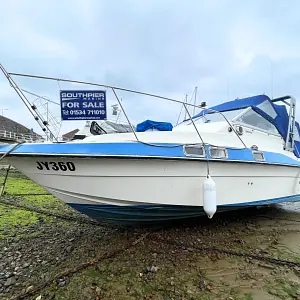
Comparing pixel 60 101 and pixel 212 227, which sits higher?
pixel 60 101

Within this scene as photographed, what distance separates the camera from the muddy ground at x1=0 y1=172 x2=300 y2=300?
2.74 metres

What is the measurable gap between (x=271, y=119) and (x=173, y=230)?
316cm

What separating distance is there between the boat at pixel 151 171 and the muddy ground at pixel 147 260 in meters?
0.52

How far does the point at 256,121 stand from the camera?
199 inches

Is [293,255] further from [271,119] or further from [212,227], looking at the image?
[271,119]

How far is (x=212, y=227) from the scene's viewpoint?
4730 millimetres

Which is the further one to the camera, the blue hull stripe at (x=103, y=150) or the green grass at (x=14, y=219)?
the green grass at (x=14, y=219)

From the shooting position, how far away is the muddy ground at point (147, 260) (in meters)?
2.74

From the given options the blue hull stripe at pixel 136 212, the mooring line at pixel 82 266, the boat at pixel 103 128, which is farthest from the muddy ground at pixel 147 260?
the boat at pixel 103 128

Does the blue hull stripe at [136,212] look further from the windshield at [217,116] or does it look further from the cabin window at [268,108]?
the cabin window at [268,108]

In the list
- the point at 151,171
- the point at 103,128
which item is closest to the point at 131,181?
the point at 151,171

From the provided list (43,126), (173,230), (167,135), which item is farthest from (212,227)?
(43,126)

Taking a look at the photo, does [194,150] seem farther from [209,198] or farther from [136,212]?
[136,212]

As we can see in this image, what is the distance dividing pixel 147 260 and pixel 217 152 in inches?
71.9
